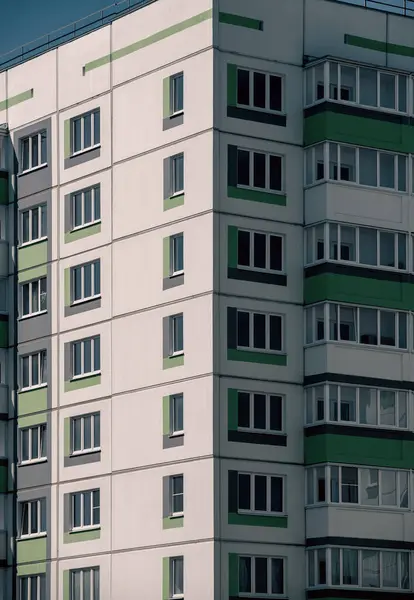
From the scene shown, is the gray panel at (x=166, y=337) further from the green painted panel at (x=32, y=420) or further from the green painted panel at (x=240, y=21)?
the green painted panel at (x=240, y=21)

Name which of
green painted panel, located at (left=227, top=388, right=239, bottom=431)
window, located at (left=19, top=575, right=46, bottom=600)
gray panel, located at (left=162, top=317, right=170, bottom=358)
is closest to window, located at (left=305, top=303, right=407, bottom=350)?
green painted panel, located at (left=227, top=388, right=239, bottom=431)

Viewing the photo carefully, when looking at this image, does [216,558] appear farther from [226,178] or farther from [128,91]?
[128,91]

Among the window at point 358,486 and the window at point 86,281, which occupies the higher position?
the window at point 86,281

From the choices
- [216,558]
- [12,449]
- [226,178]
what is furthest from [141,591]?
[226,178]

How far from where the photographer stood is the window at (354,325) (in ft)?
270

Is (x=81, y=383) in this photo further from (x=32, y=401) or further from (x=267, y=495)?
(x=267, y=495)

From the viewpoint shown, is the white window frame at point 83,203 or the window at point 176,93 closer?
the window at point 176,93

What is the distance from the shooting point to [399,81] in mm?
85625

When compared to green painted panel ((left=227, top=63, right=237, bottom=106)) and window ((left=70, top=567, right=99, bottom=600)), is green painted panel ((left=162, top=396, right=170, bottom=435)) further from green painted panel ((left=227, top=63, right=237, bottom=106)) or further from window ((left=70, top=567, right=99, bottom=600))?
green painted panel ((left=227, top=63, right=237, bottom=106))

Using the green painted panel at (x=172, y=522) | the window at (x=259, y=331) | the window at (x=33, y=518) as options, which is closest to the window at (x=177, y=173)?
the window at (x=259, y=331)

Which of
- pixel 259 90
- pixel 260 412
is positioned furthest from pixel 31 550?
pixel 259 90

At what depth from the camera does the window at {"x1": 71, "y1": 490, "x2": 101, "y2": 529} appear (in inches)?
3366

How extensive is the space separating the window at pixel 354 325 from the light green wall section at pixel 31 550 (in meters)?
15.4

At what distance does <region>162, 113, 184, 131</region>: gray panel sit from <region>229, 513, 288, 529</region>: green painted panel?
16727 mm
